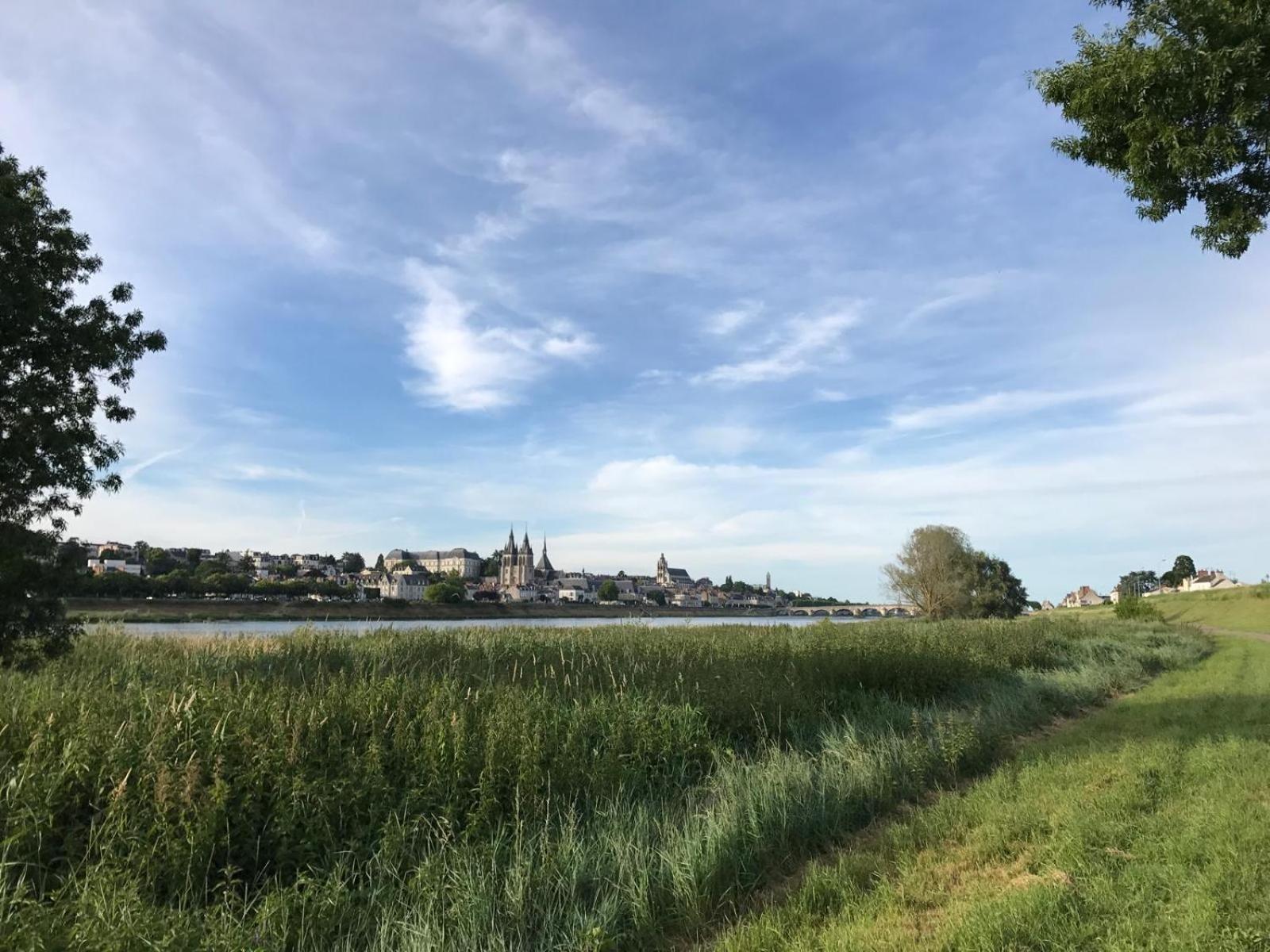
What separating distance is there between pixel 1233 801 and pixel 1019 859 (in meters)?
2.44

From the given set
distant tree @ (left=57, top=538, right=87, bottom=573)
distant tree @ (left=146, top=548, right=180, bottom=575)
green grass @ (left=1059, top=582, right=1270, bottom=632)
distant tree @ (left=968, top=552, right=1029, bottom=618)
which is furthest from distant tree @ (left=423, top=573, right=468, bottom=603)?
distant tree @ (left=57, top=538, right=87, bottom=573)

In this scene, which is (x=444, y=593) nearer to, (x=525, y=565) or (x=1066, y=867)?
(x=525, y=565)

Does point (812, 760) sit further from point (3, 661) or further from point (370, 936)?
point (3, 661)

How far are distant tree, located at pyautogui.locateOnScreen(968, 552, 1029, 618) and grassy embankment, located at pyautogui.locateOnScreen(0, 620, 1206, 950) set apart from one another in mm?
56627

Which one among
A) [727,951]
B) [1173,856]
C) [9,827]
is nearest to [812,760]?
[1173,856]

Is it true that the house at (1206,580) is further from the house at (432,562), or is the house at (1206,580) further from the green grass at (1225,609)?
the house at (432,562)

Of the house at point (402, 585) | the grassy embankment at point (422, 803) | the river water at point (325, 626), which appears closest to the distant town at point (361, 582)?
the house at point (402, 585)

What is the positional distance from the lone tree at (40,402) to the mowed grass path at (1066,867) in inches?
464

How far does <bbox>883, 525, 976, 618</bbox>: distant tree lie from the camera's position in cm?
6091

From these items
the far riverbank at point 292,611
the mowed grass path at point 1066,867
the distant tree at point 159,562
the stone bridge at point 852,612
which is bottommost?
the stone bridge at point 852,612

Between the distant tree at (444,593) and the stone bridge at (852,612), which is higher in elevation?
the distant tree at (444,593)

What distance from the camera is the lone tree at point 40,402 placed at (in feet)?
35.6

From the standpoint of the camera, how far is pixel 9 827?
16.3ft

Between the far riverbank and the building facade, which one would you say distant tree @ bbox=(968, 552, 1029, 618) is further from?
the building facade
